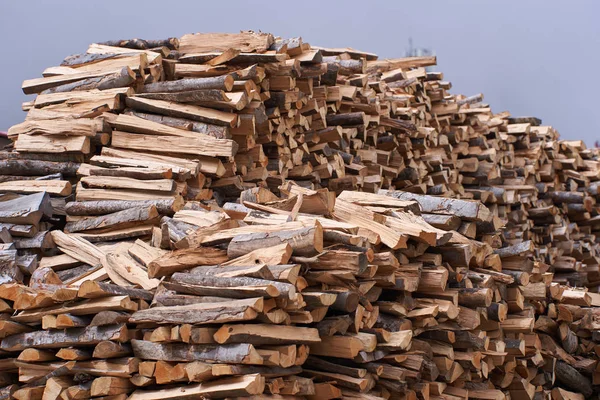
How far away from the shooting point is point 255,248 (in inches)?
159

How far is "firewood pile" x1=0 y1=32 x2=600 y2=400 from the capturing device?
3.82 m

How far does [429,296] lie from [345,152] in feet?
9.00

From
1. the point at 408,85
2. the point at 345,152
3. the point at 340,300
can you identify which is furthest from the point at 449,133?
the point at 340,300

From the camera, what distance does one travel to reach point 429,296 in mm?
4711

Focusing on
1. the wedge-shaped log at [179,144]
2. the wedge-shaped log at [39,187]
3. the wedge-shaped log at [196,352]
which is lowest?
the wedge-shaped log at [196,352]

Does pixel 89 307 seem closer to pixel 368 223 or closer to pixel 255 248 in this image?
pixel 255 248

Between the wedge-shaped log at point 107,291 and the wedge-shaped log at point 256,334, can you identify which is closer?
the wedge-shaped log at point 256,334

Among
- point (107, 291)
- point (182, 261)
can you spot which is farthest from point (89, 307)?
point (182, 261)

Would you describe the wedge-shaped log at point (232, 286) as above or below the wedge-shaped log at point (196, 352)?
above

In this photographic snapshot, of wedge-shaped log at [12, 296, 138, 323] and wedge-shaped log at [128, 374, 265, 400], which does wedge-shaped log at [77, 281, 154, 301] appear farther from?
wedge-shaped log at [128, 374, 265, 400]

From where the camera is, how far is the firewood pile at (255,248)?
3.82 m

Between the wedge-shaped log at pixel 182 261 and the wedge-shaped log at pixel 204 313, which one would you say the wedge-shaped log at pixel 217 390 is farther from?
the wedge-shaped log at pixel 182 261

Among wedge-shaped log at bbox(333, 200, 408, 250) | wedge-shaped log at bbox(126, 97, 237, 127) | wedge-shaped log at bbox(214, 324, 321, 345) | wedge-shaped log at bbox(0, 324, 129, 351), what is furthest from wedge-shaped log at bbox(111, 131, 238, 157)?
wedge-shaped log at bbox(214, 324, 321, 345)

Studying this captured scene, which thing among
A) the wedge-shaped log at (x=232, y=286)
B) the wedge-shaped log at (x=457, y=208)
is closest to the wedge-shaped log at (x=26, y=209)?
the wedge-shaped log at (x=232, y=286)
